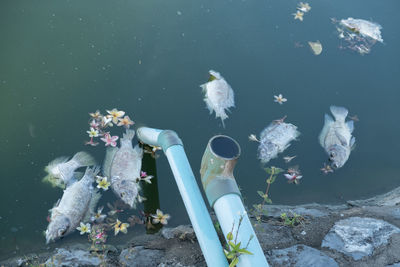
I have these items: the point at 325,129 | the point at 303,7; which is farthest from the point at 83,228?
the point at 303,7

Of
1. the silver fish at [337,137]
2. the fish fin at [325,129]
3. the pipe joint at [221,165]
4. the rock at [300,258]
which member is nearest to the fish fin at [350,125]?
the silver fish at [337,137]

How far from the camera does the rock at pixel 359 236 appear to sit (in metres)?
2.91

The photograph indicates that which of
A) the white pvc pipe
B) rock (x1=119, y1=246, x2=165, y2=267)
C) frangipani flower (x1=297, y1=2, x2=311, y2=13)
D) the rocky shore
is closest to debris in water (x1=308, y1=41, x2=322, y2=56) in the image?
frangipani flower (x1=297, y1=2, x2=311, y2=13)

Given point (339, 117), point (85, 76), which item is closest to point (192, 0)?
point (85, 76)

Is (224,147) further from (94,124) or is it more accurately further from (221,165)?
(94,124)

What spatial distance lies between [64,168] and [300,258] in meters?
2.47

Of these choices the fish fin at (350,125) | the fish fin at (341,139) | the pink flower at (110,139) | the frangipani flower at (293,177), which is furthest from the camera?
the fish fin at (350,125)

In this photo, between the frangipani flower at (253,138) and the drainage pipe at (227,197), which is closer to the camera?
the drainage pipe at (227,197)

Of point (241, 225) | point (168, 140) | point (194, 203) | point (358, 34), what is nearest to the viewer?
point (241, 225)

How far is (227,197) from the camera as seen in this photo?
2520mm

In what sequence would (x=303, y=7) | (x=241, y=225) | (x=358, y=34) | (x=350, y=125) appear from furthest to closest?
(x=303, y=7), (x=358, y=34), (x=350, y=125), (x=241, y=225)

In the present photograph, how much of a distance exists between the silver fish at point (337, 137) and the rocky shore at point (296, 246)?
834mm

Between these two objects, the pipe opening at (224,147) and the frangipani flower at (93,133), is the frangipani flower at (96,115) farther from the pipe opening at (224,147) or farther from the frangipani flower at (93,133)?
the pipe opening at (224,147)

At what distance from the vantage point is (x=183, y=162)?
2926 mm
